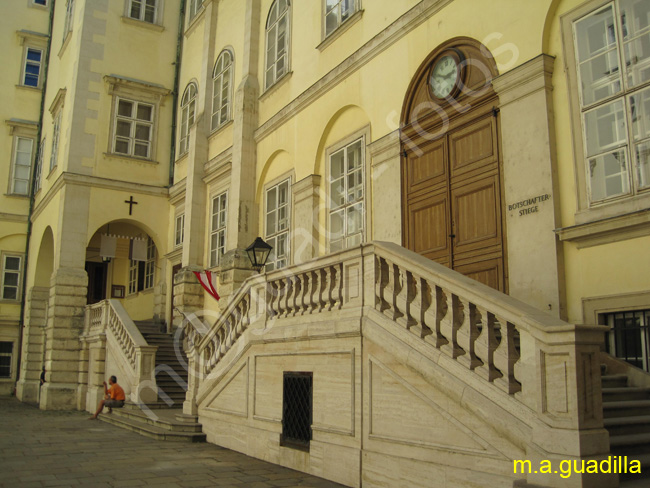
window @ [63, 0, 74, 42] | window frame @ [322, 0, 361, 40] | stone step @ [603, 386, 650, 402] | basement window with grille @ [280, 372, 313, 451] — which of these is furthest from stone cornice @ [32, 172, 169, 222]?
stone step @ [603, 386, 650, 402]

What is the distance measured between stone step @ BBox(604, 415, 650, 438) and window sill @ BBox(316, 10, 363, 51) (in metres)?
9.31

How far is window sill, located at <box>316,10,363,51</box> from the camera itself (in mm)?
12547

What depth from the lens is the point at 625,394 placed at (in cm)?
636

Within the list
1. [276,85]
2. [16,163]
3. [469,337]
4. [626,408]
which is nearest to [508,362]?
[469,337]

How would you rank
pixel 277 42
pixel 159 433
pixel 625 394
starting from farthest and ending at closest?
pixel 277 42
pixel 159 433
pixel 625 394

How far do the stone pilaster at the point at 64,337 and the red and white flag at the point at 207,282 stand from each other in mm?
4649

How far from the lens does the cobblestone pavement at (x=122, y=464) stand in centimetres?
748

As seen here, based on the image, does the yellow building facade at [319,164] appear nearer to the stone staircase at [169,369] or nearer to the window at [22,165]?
the window at [22,165]

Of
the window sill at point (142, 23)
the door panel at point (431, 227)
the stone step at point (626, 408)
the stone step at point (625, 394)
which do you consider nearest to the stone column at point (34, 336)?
the window sill at point (142, 23)

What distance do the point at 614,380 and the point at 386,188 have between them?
5408 mm

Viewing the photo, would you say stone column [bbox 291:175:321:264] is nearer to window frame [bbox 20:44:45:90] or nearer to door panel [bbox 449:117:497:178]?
door panel [bbox 449:117:497:178]

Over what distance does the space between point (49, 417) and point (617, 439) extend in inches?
592

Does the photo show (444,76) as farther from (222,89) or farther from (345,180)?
(222,89)

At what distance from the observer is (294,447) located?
8469 millimetres
